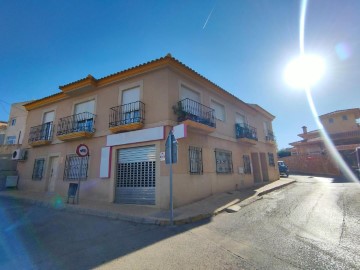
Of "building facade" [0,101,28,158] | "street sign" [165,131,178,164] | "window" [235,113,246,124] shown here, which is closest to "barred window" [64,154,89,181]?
"street sign" [165,131,178,164]

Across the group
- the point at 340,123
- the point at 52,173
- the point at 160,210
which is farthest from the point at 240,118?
the point at 340,123

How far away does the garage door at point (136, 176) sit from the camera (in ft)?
28.7

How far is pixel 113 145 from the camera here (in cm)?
989

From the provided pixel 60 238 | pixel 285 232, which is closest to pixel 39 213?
Result: pixel 60 238

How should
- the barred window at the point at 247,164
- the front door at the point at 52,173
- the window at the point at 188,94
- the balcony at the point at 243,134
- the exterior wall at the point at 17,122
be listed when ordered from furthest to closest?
the exterior wall at the point at 17,122, the barred window at the point at 247,164, the balcony at the point at 243,134, the front door at the point at 52,173, the window at the point at 188,94

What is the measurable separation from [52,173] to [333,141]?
3255 cm

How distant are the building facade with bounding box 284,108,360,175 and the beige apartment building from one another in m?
14.7

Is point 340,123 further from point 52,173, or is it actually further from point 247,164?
point 52,173

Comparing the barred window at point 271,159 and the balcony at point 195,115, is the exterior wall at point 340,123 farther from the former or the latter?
the balcony at point 195,115

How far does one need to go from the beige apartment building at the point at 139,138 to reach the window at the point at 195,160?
47mm

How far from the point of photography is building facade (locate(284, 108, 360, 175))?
22462 mm

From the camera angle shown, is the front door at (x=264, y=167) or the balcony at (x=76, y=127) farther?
the front door at (x=264, y=167)

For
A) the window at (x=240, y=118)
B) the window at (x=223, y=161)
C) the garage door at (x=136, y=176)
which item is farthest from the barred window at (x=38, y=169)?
the window at (x=240, y=118)

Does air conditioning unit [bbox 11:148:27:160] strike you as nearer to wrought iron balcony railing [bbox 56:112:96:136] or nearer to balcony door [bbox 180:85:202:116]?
wrought iron balcony railing [bbox 56:112:96:136]
